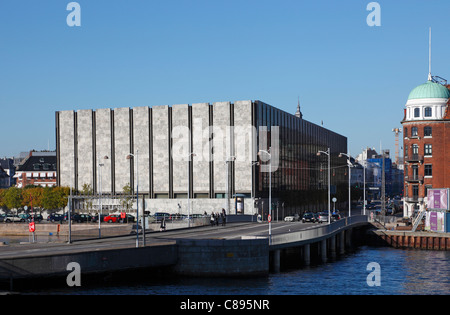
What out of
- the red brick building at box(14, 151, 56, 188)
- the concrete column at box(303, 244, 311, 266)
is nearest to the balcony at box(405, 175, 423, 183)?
the concrete column at box(303, 244, 311, 266)

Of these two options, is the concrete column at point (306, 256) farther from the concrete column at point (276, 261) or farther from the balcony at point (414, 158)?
the balcony at point (414, 158)

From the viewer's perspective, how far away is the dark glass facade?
11119 centimetres

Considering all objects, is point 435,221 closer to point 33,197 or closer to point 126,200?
point 126,200

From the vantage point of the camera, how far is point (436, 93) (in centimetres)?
10388

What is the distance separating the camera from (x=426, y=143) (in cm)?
10356

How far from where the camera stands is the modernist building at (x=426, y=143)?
102 meters

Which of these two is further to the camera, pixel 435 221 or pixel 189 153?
pixel 189 153

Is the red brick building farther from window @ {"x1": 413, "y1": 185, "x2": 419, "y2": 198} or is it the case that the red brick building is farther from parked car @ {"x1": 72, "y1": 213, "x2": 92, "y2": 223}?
window @ {"x1": 413, "y1": 185, "x2": 419, "y2": 198}

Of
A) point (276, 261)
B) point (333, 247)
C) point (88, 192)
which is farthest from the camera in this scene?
point (88, 192)

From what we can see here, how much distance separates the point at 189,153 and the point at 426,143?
41466 millimetres

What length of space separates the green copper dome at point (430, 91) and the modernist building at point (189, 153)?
25672 millimetres

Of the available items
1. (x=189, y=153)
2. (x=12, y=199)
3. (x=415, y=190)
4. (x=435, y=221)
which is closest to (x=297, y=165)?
(x=189, y=153)
